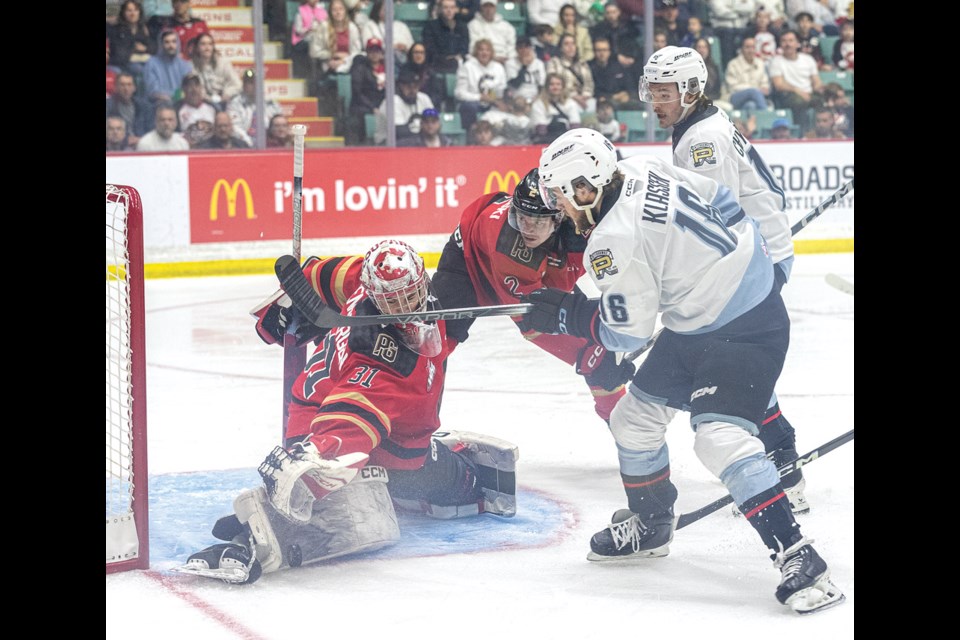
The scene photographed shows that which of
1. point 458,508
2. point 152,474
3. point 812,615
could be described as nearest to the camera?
point 812,615

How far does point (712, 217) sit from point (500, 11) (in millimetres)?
6681

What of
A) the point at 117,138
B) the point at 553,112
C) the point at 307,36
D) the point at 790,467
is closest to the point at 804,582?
the point at 790,467

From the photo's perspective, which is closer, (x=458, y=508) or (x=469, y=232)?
(x=458, y=508)

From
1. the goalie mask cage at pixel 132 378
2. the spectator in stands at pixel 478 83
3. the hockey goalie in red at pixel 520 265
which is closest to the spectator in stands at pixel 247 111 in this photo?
the spectator in stands at pixel 478 83

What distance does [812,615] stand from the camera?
2.59 m

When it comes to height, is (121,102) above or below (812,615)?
above

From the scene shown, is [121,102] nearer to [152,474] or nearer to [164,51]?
[164,51]

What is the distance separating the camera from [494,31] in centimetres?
905

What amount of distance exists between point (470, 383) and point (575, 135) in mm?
2391

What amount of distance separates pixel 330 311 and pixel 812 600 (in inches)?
50.8

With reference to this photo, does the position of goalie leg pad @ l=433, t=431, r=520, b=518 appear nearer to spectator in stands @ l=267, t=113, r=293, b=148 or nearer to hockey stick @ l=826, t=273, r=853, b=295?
hockey stick @ l=826, t=273, r=853, b=295

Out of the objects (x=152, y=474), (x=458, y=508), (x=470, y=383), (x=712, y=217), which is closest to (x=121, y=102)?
(x=470, y=383)
